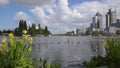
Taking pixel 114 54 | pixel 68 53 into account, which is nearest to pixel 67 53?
pixel 68 53

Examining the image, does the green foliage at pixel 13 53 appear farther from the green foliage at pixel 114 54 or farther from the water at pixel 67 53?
the water at pixel 67 53

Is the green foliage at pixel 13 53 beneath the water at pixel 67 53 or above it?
Result: above

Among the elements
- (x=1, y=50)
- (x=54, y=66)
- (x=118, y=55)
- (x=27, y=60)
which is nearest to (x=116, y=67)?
(x=118, y=55)

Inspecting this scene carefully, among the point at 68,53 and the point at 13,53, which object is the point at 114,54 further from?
the point at 68,53

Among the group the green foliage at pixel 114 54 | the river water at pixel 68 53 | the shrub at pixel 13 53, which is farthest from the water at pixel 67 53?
the shrub at pixel 13 53

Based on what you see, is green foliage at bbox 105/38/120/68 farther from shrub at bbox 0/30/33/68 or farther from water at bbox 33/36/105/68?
water at bbox 33/36/105/68

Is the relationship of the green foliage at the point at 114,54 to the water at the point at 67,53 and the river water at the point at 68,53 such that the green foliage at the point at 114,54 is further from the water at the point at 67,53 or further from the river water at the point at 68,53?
the water at the point at 67,53

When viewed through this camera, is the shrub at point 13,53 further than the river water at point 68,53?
No

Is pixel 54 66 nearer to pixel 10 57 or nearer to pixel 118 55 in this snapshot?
pixel 10 57

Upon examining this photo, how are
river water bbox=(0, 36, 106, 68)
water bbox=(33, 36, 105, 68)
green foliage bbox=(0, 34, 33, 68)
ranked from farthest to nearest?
water bbox=(33, 36, 105, 68), river water bbox=(0, 36, 106, 68), green foliage bbox=(0, 34, 33, 68)

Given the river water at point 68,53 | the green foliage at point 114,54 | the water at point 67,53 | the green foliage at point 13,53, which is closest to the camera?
the green foliage at point 13,53

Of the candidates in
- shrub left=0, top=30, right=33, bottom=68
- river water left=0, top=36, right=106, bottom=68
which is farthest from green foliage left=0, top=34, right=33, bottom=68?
river water left=0, top=36, right=106, bottom=68

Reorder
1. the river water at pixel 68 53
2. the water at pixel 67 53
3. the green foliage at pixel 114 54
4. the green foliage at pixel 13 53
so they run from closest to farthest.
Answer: the green foliage at pixel 13 53 → the green foliage at pixel 114 54 → the river water at pixel 68 53 → the water at pixel 67 53

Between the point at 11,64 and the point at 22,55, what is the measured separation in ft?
1.82
